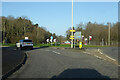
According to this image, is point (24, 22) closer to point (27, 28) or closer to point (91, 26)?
point (27, 28)

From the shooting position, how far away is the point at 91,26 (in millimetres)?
72500

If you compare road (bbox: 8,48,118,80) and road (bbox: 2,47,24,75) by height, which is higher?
road (bbox: 2,47,24,75)

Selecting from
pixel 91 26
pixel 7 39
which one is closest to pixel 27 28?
pixel 7 39

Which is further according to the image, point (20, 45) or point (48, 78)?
point (20, 45)

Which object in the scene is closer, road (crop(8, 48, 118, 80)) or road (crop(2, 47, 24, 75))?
road (crop(8, 48, 118, 80))

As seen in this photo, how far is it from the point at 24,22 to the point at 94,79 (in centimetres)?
6353

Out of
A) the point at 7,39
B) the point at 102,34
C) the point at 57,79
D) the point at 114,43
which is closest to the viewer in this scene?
the point at 57,79

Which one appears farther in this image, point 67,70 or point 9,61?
point 9,61

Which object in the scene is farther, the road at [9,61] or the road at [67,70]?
the road at [9,61]

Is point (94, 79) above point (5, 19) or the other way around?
the other way around

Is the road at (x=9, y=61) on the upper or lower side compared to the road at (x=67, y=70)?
upper

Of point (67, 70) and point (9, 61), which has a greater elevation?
point (9, 61)

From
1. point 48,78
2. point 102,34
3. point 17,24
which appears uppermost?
point 17,24

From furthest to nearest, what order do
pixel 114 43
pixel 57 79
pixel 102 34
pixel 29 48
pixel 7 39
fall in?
pixel 7 39 → pixel 102 34 → pixel 114 43 → pixel 29 48 → pixel 57 79
